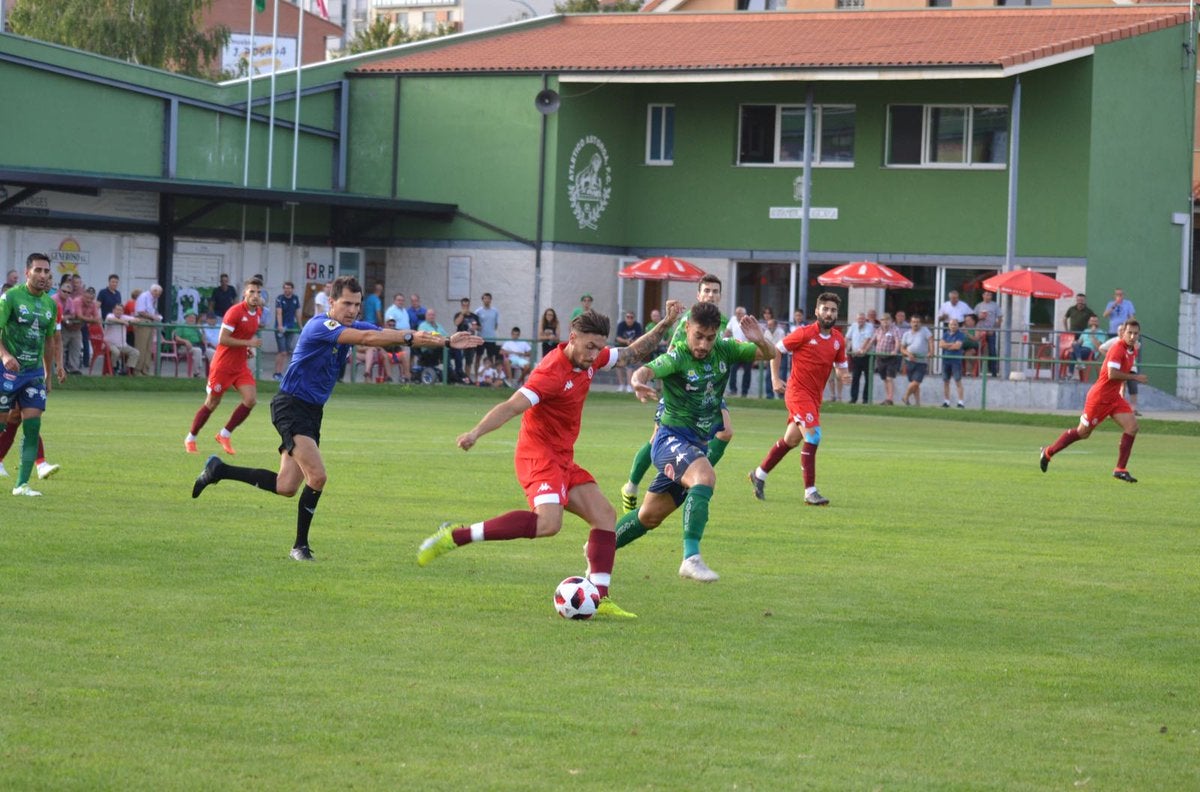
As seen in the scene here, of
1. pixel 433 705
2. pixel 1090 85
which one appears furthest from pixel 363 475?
pixel 1090 85

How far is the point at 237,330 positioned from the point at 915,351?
61.0 ft

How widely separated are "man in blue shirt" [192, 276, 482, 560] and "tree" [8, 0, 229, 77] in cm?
4759

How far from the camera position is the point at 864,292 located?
40.9m

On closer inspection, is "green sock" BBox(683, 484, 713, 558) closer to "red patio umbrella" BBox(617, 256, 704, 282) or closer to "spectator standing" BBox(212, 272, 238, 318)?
"spectator standing" BBox(212, 272, 238, 318)

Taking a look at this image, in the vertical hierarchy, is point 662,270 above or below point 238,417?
above

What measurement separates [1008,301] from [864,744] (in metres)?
31.7

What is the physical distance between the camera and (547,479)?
32.6 ft

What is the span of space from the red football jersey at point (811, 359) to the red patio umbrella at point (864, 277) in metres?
19.5

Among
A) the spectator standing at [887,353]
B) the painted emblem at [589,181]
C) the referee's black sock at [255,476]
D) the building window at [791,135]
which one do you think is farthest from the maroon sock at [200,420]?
the building window at [791,135]

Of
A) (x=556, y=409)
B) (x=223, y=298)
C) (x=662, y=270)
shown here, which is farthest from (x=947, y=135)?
(x=556, y=409)

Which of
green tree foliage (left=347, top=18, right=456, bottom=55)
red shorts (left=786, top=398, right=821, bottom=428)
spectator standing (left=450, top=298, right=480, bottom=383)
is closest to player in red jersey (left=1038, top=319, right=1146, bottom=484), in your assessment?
red shorts (left=786, top=398, right=821, bottom=428)

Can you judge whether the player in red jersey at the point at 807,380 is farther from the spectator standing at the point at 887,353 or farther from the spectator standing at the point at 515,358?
the spectator standing at the point at 515,358

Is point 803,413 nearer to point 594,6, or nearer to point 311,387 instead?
point 311,387

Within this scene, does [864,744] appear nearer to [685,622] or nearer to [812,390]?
[685,622]
